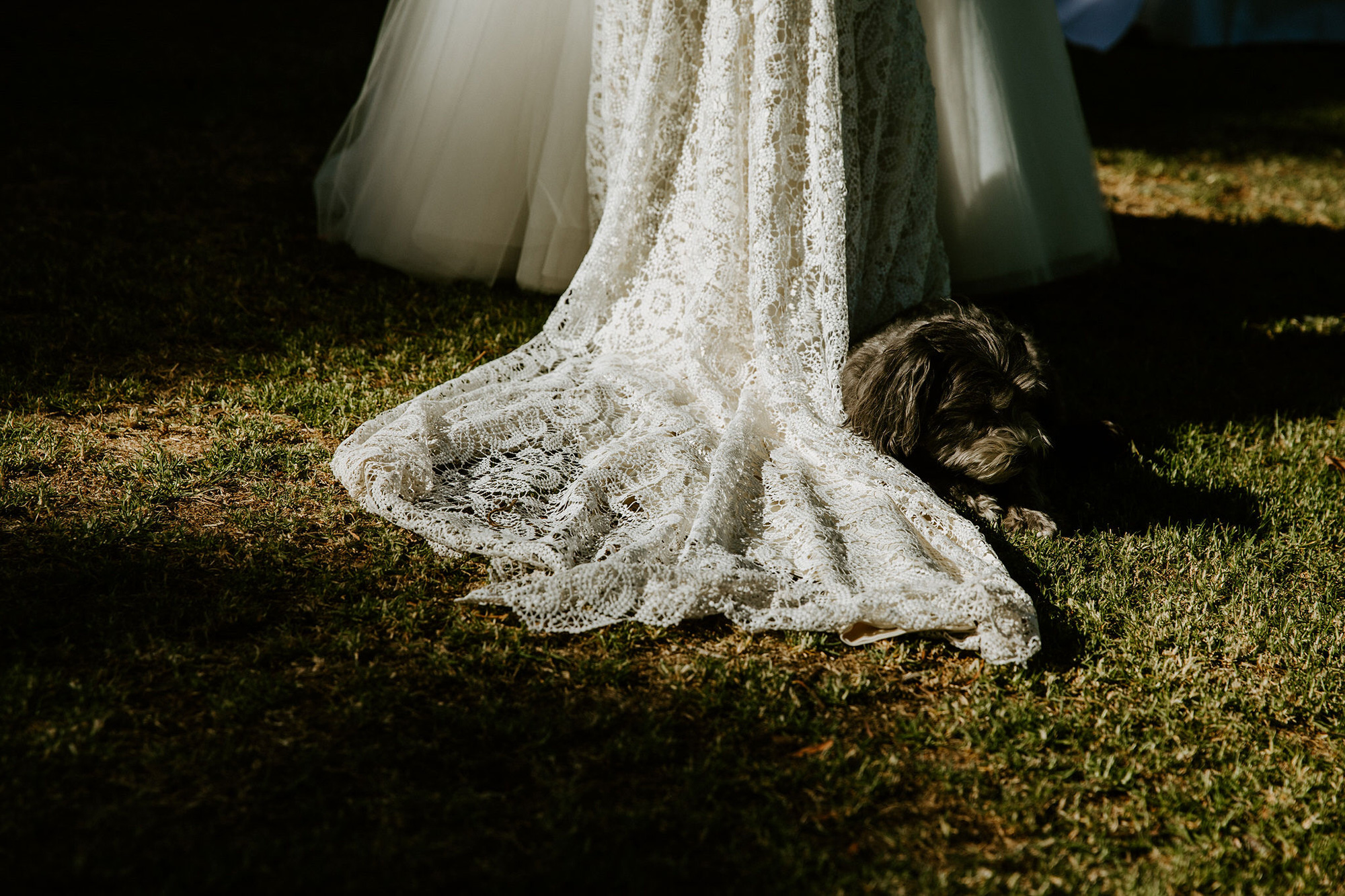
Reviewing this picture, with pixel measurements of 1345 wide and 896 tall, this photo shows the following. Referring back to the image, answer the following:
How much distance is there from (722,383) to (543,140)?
1630 mm

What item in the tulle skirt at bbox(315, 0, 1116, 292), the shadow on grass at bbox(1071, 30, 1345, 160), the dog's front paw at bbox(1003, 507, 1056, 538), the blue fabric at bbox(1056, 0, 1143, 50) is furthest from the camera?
the blue fabric at bbox(1056, 0, 1143, 50)

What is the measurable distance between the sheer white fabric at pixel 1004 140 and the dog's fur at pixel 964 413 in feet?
4.36

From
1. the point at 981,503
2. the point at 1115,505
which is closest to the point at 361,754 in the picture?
the point at 981,503

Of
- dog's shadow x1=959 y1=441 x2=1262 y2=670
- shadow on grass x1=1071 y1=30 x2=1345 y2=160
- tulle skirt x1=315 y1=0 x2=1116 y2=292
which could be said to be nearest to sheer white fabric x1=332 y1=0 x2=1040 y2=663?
dog's shadow x1=959 y1=441 x2=1262 y2=670

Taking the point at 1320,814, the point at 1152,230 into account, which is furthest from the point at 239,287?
the point at 1152,230

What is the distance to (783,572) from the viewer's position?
263 centimetres

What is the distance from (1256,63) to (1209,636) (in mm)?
11219

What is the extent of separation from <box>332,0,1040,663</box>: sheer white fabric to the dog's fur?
5.6 inches

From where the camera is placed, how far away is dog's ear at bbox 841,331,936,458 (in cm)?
310

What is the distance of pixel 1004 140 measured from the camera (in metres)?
4.37

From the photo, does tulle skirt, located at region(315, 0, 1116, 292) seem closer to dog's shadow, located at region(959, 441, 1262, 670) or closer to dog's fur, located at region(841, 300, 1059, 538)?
dog's shadow, located at region(959, 441, 1262, 670)

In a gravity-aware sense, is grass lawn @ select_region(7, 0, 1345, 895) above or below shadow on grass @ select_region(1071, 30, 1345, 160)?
below

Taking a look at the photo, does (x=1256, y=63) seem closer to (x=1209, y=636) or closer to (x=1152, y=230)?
(x=1152, y=230)

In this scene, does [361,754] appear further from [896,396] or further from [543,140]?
[543,140]
